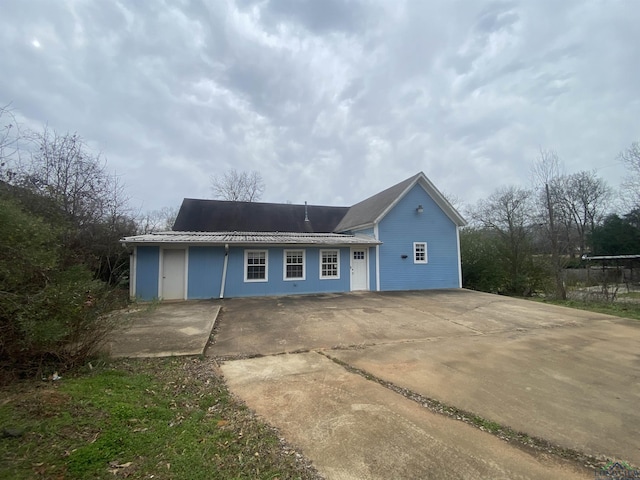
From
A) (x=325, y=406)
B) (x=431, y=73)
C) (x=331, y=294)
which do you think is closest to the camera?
(x=325, y=406)

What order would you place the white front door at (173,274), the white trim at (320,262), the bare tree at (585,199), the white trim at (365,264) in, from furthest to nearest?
1. the bare tree at (585,199)
2. the white trim at (365,264)
3. the white trim at (320,262)
4. the white front door at (173,274)

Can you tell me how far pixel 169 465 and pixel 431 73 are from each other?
14428 mm

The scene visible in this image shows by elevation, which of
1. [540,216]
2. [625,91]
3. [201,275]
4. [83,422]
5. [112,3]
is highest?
[112,3]

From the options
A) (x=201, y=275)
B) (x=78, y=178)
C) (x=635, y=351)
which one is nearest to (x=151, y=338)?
(x=201, y=275)

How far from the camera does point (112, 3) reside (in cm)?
752

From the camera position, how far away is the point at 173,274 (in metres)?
11.8

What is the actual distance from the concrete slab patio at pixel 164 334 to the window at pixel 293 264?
4349mm

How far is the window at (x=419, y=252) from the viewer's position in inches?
610

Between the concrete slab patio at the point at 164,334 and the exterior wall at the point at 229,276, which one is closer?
the concrete slab patio at the point at 164,334

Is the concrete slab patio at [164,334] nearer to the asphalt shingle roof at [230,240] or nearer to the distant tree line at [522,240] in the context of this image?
the asphalt shingle roof at [230,240]

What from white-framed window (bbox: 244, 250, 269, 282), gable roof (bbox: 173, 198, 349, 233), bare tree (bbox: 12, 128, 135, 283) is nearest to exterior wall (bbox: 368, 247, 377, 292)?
gable roof (bbox: 173, 198, 349, 233)

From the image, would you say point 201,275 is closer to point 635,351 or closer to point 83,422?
point 83,422

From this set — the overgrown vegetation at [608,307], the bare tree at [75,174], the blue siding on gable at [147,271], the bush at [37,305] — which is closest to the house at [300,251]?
the blue siding on gable at [147,271]

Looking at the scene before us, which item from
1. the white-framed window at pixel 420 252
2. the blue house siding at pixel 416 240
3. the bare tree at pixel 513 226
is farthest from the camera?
the bare tree at pixel 513 226
